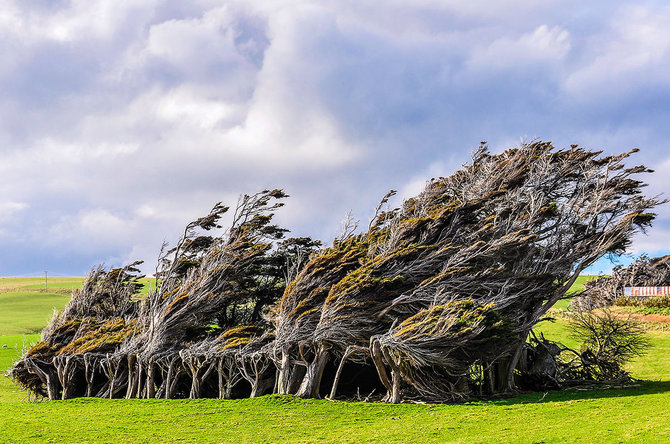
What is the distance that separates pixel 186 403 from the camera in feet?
74.2

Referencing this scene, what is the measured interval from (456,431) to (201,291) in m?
13.6

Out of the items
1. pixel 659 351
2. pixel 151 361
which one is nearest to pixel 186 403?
pixel 151 361

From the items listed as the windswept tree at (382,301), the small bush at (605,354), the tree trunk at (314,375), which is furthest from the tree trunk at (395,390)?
the small bush at (605,354)

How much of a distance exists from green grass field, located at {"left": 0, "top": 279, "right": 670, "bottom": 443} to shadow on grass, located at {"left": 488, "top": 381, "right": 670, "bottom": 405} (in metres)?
0.04

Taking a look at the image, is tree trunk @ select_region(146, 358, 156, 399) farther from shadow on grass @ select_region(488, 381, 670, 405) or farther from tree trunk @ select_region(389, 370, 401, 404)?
shadow on grass @ select_region(488, 381, 670, 405)

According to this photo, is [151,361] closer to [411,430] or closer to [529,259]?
[411,430]

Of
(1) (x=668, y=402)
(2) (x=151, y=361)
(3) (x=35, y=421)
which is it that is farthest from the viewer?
(2) (x=151, y=361)

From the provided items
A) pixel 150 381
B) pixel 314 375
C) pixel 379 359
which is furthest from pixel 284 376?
pixel 150 381

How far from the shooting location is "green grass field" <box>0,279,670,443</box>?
595 inches

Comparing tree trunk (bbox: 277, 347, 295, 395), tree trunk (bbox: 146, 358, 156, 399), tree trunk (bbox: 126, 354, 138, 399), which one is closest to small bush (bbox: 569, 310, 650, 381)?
tree trunk (bbox: 277, 347, 295, 395)

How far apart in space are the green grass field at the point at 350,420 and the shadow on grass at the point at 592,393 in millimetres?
36

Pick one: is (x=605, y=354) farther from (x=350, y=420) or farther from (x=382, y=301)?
(x=350, y=420)

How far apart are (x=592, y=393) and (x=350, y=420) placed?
32.9 ft

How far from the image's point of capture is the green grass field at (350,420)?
15.1 m
